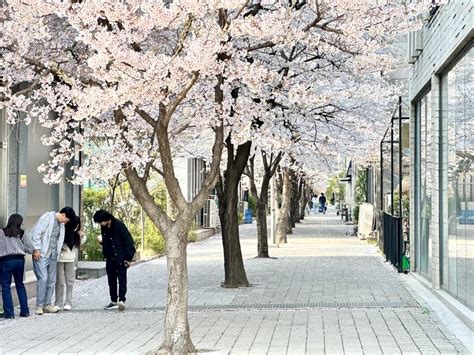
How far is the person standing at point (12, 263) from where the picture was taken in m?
12.3

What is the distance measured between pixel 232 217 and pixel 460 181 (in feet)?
18.2

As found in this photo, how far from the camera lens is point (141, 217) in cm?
2456

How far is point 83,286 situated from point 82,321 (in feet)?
15.7

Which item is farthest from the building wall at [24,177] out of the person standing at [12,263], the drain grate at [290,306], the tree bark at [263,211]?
the tree bark at [263,211]

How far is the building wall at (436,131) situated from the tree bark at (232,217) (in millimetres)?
3593

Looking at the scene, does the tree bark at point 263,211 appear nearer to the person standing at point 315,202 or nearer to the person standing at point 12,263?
the person standing at point 12,263

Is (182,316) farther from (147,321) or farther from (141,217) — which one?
(141,217)

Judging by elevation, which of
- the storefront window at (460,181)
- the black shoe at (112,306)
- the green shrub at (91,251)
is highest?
the storefront window at (460,181)

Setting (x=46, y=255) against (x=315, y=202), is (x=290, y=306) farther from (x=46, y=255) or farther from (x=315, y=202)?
(x=315, y=202)

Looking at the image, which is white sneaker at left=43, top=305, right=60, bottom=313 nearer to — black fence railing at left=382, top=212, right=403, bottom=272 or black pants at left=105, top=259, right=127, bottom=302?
black pants at left=105, top=259, right=127, bottom=302

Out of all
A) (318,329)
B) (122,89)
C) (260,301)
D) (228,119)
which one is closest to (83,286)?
(260,301)

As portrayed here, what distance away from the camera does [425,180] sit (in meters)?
16.9

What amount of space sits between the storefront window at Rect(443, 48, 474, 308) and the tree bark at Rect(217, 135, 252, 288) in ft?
13.6

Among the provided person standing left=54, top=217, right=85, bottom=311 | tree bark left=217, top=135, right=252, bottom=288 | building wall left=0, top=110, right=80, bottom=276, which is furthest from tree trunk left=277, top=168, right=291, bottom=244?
person standing left=54, top=217, right=85, bottom=311
